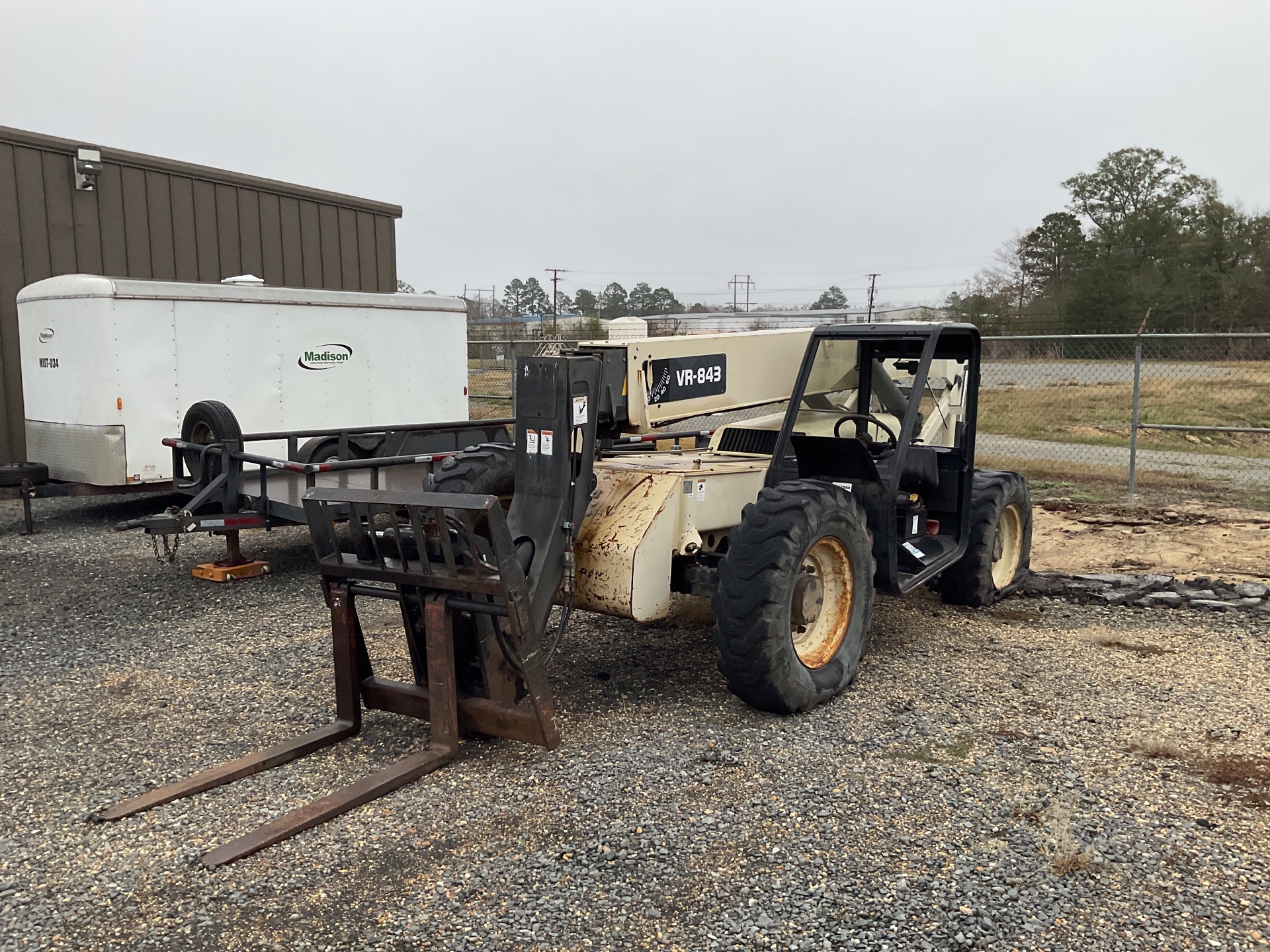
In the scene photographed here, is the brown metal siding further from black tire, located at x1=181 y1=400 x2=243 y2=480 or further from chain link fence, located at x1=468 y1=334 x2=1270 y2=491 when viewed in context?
black tire, located at x1=181 y1=400 x2=243 y2=480

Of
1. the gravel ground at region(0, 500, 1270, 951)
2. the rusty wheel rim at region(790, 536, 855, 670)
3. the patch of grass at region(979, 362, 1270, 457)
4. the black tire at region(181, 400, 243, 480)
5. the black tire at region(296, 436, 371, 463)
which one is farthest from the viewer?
the patch of grass at region(979, 362, 1270, 457)

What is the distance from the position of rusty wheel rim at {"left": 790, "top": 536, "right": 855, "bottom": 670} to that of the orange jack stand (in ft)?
16.8

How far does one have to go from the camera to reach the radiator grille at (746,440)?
6.54m

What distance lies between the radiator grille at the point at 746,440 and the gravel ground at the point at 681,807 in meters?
1.31

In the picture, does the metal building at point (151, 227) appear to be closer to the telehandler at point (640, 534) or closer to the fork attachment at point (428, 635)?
the telehandler at point (640, 534)

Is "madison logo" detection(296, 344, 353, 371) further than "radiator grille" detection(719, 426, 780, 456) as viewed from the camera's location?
Yes

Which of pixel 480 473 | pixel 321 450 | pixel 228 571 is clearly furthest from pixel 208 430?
pixel 480 473

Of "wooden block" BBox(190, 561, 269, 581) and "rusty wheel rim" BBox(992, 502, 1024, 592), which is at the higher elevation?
"rusty wheel rim" BBox(992, 502, 1024, 592)

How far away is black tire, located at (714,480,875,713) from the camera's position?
15.4 feet

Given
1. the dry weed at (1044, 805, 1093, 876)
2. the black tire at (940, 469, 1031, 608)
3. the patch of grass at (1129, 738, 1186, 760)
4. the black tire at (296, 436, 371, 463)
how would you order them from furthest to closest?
the black tire at (296, 436, 371, 463), the black tire at (940, 469, 1031, 608), the patch of grass at (1129, 738, 1186, 760), the dry weed at (1044, 805, 1093, 876)

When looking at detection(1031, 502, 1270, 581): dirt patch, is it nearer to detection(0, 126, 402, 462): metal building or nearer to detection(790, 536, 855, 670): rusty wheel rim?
detection(790, 536, 855, 670): rusty wheel rim

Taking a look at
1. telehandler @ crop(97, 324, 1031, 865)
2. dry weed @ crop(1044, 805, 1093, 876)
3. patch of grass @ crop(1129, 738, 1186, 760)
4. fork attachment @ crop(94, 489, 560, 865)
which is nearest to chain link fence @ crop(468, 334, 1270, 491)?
telehandler @ crop(97, 324, 1031, 865)

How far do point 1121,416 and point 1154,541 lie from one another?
10.0m

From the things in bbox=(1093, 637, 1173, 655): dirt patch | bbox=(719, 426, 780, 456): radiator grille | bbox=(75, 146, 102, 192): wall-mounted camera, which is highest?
bbox=(75, 146, 102, 192): wall-mounted camera
